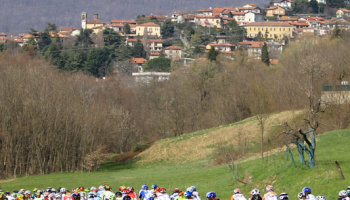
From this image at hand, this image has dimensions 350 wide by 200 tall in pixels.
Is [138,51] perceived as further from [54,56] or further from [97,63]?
[54,56]

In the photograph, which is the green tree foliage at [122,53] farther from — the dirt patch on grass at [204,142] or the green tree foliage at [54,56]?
the dirt patch on grass at [204,142]

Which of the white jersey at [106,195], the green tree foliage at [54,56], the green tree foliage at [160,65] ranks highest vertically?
the white jersey at [106,195]

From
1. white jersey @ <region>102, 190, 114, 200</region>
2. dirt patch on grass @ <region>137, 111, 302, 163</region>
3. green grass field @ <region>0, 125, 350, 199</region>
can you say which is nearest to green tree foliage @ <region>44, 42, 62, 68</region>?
dirt patch on grass @ <region>137, 111, 302, 163</region>

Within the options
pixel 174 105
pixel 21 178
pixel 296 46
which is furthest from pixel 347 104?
pixel 296 46

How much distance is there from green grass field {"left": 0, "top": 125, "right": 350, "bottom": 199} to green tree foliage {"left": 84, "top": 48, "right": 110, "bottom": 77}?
88.1 metres

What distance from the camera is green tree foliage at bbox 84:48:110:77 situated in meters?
151

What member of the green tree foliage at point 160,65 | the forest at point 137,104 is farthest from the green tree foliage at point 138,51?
the forest at point 137,104

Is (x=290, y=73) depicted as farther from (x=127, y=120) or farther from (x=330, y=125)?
(x=330, y=125)

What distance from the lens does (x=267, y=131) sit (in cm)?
6288

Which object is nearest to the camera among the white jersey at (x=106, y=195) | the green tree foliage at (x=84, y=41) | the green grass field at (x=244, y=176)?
the white jersey at (x=106, y=195)

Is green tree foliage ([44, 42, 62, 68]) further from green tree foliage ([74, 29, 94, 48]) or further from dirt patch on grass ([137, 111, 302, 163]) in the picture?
dirt patch on grass ([137, 111, 302, 163])

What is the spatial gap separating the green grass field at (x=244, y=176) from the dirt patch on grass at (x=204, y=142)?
2.05 meters

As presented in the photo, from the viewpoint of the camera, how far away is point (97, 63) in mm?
152875

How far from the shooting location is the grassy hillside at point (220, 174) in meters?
34.2
